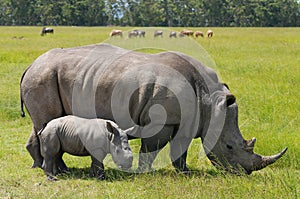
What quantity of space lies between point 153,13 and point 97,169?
98.7 meters

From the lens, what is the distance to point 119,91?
24.0 ft

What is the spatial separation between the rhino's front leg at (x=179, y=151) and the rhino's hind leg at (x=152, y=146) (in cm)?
16

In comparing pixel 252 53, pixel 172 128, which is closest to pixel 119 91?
pixel 172 128

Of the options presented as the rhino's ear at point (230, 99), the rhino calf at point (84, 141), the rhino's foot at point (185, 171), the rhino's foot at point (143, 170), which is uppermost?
the rhino's ear at point (230, 99)

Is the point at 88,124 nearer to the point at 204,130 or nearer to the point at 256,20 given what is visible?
the point at 204,130

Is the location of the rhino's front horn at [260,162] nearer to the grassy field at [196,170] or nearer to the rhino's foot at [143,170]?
the grassy field at [196,170]

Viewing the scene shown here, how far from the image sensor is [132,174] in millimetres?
7133

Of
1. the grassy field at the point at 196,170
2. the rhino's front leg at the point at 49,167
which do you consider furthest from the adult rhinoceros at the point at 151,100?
the rhino's front leg at the point at 49,167

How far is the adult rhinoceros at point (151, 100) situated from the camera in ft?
23.4

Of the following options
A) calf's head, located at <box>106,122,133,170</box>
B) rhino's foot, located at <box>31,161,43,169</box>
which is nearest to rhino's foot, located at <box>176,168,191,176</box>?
calf's head, located at <box>106,122,133,170</box>

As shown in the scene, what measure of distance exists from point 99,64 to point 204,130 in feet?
5.35

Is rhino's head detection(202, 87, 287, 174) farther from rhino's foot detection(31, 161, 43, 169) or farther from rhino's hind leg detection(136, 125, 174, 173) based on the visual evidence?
rhino's foot detection(31, 161, 43, 169)

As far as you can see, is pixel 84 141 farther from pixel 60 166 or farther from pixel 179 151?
pixel 179 151

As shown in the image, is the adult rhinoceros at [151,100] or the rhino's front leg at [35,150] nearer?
the adult rhinoceros at [151,100]
